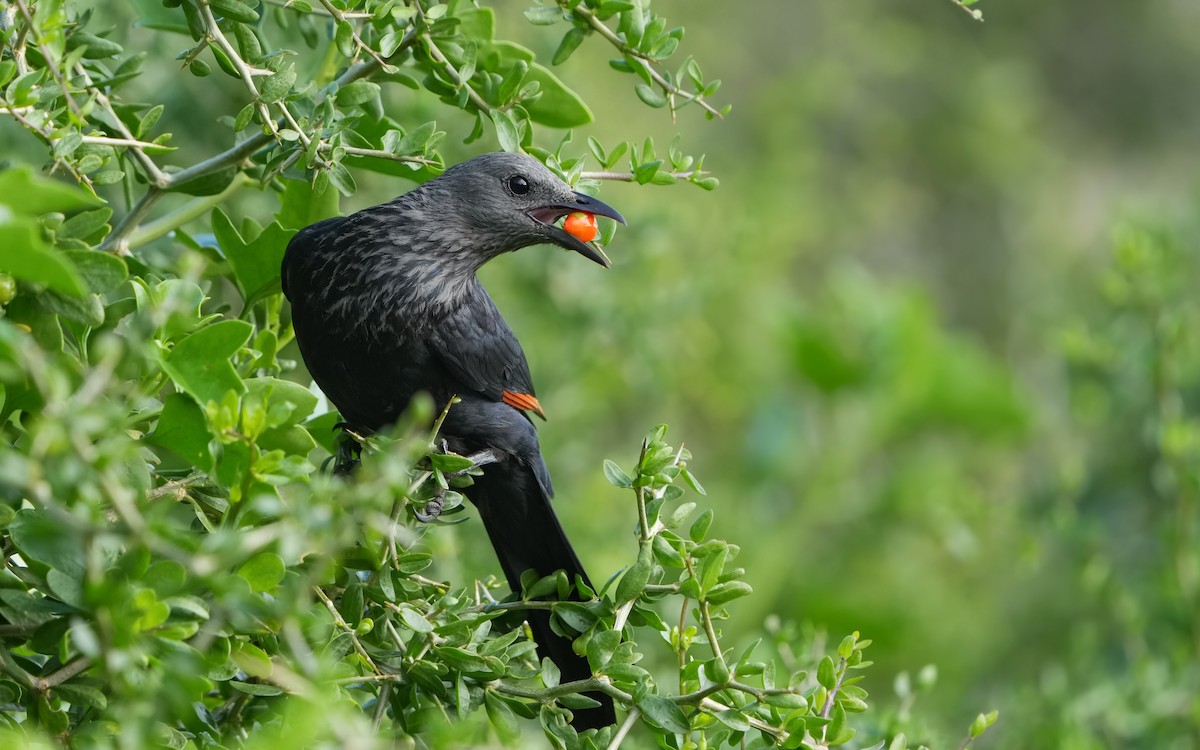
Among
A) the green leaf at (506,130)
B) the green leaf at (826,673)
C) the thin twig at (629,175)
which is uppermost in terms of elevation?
the green leaf at (506,130)

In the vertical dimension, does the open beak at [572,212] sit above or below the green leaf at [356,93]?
below

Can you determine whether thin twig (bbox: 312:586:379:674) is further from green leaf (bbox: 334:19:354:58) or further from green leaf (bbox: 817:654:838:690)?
→ green leaf (bbox: 334:19:354:58)

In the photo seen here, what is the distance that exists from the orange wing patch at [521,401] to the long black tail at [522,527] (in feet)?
0.35

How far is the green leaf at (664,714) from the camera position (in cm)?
132

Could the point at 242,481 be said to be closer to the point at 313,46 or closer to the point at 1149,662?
the point at 313,46

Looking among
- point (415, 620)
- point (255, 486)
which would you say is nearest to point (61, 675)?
point (255, 486)

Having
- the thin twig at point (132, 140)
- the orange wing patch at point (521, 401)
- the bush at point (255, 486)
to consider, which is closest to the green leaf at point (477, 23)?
the bush at point (255, 486)

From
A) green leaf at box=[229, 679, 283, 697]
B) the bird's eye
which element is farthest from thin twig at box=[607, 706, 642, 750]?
the bird's eye

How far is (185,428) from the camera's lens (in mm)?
1290

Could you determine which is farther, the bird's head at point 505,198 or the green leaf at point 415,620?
the bird's head at point 505,198

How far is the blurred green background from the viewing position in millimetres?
3316

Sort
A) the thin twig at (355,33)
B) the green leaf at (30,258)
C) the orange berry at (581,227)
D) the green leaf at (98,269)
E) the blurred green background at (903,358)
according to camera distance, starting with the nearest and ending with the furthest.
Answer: the green leaf at (30,258)
the green leaf at (98,269)
the thin twig at (355,33)
the orange berry at (581,227)
the blurred green background at (903,358)

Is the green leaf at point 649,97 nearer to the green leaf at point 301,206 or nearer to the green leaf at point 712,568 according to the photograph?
the green leaf at point 301,206

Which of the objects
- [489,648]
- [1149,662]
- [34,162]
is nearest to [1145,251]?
[1149,662]
